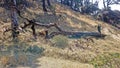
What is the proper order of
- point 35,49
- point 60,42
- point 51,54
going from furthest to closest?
point 60,42 → point 35,49 → point 51,54

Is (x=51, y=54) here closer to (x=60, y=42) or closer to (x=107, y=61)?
(x=60, y=42)

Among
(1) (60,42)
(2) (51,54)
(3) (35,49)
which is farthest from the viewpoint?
(1) (60,42)

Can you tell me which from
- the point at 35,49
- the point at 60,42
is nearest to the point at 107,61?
the point at 60,42

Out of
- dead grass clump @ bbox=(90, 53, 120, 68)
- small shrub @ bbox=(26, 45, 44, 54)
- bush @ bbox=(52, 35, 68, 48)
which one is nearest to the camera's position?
dead grass clump @ bbox=(90, 53, 120, 68)

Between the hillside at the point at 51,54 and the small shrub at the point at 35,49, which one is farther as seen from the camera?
the small shrub at the point at 35,49

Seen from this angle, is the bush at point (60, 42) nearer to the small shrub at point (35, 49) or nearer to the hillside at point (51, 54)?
the hillside at point (51, 54)

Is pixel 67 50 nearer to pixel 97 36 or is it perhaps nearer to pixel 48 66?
pixel 48 66

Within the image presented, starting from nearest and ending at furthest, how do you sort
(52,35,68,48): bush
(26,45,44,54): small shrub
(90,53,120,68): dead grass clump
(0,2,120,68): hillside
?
1. (0,2,120,68): hillside
2. (90,53,120,68): dead grass clump
3. (26,45,44,54): small shrub
4. (52,35,68,48): bush

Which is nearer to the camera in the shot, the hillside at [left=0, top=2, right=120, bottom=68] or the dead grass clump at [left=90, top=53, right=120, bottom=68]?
the hillside at [left=0, top=2, right=120, bottom=68]

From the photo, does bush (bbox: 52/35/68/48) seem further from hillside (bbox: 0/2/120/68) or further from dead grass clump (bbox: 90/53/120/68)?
dead grass clump (bbox: 90/53/120/68)

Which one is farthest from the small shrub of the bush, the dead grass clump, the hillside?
the dead grass clump

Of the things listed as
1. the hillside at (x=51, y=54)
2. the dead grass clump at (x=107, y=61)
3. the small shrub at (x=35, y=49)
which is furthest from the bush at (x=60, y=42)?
the dead grass clump at (x=107, y=61)

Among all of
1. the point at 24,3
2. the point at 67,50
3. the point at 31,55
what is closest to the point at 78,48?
the point at 67,50

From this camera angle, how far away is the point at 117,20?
1428 inches
